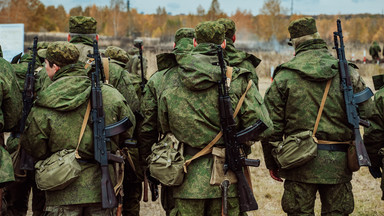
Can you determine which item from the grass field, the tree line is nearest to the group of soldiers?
the grass field

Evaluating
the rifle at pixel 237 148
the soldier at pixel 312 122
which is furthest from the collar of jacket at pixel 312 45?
the rifle at pixel 237 148

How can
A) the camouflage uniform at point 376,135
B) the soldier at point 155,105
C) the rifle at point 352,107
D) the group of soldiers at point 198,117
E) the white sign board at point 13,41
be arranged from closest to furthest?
the group of soldiers at point 198,117 < the soldier at point 155,105 < the rifle at point 352,107 < the camouflage uniform at point 376,135 < the white sign board at point 13,41

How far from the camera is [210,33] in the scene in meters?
4.27

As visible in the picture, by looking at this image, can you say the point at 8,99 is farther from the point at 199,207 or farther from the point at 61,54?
the point at 199,207

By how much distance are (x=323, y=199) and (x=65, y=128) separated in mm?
2800

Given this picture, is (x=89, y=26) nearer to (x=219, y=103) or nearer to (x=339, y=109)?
(x=219, y=103)

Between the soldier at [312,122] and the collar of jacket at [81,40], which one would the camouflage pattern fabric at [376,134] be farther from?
the collar of jacket at [81,40]

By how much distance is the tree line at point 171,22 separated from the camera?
51562 millimetres

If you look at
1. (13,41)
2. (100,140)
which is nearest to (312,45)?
(100,140)

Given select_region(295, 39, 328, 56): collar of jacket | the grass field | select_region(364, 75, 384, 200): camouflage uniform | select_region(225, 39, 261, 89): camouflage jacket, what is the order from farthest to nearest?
1. the grass field
2. select_region(225, 39, 261, 89): camouflage jacket
3. select_region(364, 75, 384, 200): camouflage uniform
4. select_region(295, 39, 328, 56): collar of jacket

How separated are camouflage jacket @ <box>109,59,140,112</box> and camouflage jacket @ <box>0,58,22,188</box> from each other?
142 cm

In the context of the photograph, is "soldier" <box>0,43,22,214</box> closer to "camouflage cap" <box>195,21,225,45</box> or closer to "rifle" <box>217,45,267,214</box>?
"camouflage cap" <box>195,21,225,45</box>

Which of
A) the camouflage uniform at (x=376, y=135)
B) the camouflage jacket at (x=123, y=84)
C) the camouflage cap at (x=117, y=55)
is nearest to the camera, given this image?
the camouflage uniform at (x=376, y=135)

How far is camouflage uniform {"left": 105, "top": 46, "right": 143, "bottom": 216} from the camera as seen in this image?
591cm
